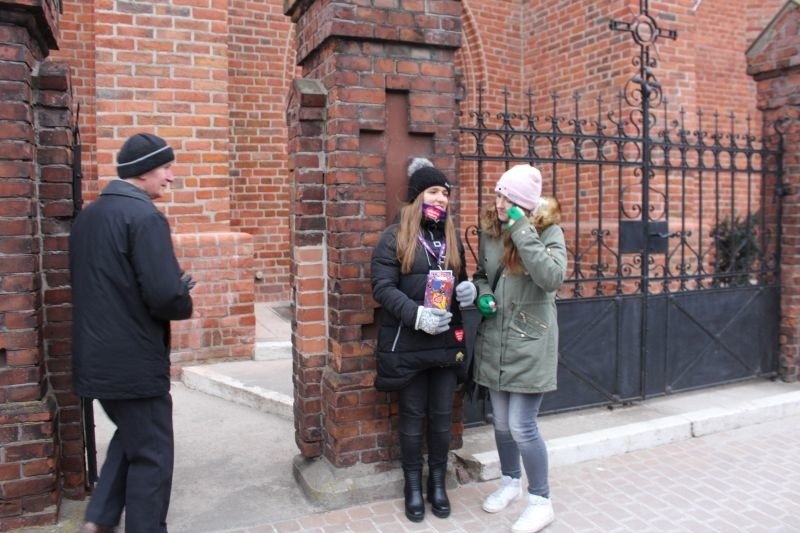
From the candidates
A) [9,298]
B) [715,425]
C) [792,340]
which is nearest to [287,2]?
[9,298]

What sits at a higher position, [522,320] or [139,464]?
[522,320]

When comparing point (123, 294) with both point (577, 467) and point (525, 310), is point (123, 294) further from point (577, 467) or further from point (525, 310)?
point (577, 467)

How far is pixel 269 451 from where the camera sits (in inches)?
182

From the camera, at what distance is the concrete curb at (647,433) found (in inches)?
167

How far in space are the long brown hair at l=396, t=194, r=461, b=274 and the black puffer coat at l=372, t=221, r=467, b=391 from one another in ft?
0.13

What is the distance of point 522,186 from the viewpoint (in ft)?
11.3

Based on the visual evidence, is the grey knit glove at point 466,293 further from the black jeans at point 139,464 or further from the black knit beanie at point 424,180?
the black jeans at point 139,464

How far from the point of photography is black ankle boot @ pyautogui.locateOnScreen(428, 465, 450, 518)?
3670mm

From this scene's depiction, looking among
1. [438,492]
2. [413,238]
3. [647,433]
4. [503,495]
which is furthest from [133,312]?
[647,433]

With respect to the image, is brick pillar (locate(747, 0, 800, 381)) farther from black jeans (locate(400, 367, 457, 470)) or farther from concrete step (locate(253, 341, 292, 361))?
concrete step (locate(253, 341, 292, 361))

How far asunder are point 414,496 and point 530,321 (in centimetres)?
116


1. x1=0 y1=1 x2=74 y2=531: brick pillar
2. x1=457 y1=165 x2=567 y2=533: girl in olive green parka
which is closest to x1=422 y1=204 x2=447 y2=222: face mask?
x1=457 y1=165 x2=567 y2=533: girl in olive green parka

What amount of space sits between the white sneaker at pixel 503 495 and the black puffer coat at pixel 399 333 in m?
0.85

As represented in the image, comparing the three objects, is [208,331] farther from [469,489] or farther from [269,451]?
[469,489]
